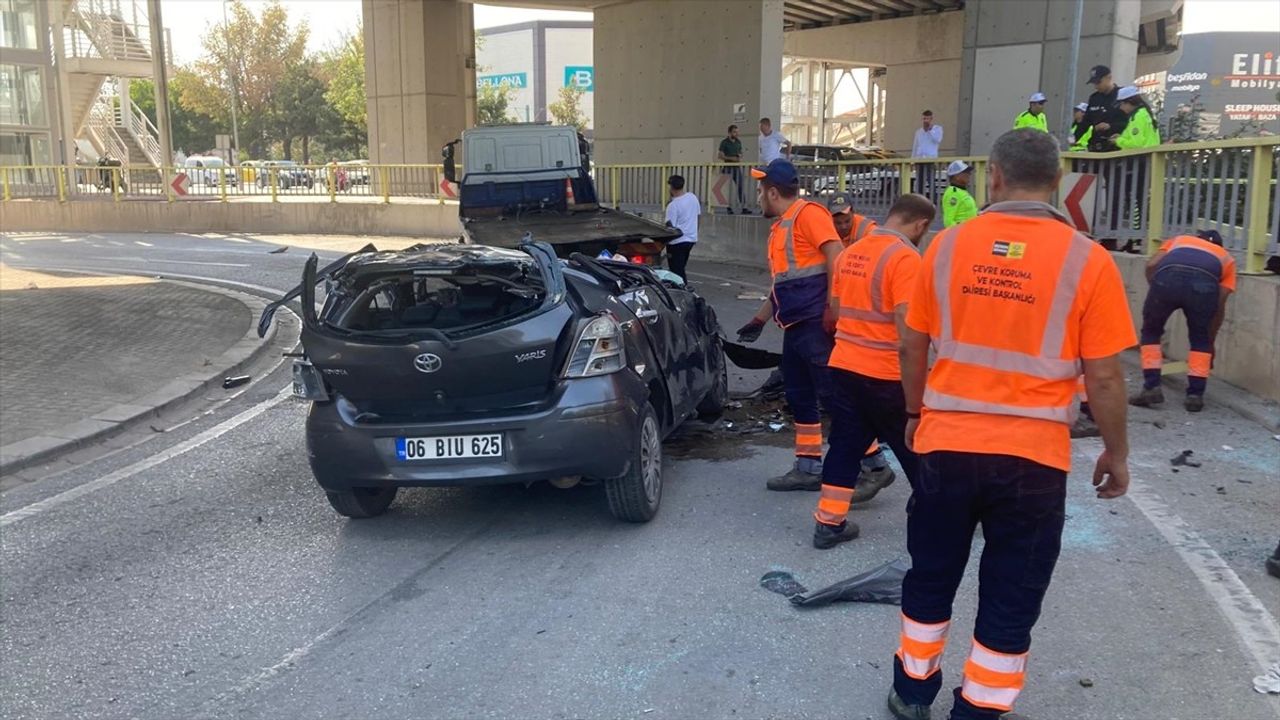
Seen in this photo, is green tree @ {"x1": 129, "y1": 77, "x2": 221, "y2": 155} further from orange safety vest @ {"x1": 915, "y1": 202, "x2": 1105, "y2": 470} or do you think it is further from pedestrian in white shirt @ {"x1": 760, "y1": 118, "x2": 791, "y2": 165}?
orange safety vest @ {"x1": 915, "y1": 202, "x2": 1105, "y2": 470}

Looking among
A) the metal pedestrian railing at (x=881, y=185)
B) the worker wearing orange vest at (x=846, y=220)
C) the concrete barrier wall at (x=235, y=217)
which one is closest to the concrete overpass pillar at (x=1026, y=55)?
the metal pedestrian railing at (x=881, y=185)

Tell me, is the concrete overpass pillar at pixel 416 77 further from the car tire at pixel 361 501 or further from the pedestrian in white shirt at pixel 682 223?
the car tire at pixel 361 501

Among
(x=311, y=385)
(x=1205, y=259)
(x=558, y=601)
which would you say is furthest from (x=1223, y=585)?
(x=311, y=385)

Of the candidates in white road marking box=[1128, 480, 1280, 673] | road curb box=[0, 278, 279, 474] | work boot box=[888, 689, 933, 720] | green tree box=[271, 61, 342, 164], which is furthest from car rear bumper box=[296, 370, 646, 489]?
green tree box=[271, 61, 342, 164]

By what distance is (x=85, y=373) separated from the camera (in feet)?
29.2

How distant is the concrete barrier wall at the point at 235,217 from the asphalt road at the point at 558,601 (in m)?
18.5

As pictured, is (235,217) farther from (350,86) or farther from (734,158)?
(350,86)

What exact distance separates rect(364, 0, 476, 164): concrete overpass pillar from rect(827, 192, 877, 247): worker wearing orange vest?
80.5 feet

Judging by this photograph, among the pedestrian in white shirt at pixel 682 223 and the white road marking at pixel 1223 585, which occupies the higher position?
the pedestrian in white shirt at pixel 682 223

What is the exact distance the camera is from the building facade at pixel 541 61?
300 feet

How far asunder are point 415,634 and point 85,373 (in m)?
6.34

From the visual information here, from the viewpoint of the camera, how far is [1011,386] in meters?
2.89

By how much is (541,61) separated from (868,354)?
9188 cm

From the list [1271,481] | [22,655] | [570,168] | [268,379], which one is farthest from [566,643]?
[570,168]
